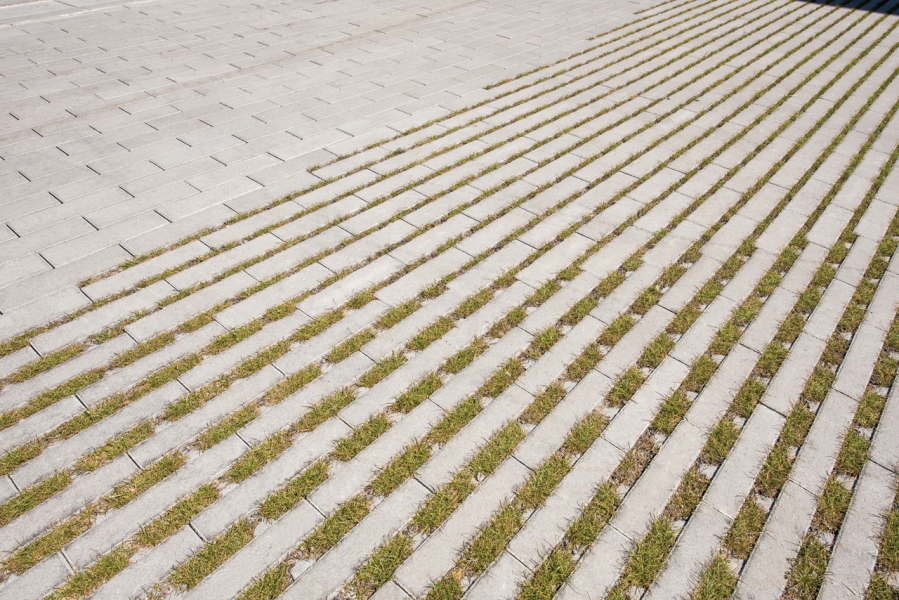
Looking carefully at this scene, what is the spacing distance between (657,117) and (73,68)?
7898 mm

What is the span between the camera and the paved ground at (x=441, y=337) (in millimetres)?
2947

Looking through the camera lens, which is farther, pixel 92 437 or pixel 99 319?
pixel 99 319

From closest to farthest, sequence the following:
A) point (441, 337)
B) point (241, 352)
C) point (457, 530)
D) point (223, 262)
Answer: point (457, 530) < point (241, 352) < point (441, 337) < point (223, 262)

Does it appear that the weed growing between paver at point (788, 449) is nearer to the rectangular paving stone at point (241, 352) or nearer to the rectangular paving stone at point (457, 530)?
the rectangular paving stone at point (457, 530)

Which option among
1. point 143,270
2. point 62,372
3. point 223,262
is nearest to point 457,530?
point 62,372

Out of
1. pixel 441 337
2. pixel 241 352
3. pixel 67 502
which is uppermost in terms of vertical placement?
pixel 441 337

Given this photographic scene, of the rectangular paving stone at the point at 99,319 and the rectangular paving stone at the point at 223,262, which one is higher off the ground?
the rectangular paving stone at the point at 223,262

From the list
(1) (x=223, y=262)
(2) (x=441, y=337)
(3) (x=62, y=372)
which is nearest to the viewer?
(3) (x=62, y=372)

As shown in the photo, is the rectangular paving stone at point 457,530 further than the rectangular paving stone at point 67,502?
No

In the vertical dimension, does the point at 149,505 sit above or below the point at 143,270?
below

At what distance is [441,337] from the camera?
164 inches

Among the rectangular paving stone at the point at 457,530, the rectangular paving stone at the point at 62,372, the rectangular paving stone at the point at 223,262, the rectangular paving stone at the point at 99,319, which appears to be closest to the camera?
the rectangular paving stone at the point at 457,530

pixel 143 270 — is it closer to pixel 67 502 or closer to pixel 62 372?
pixel 62 372

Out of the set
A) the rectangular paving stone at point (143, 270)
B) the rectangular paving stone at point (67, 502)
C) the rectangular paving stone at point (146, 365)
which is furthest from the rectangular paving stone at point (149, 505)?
the rectangular paving stone at point (143, 270)
